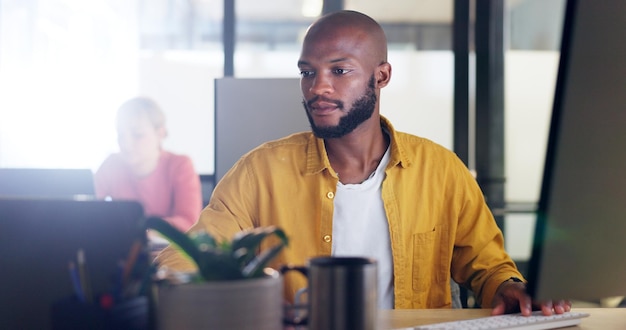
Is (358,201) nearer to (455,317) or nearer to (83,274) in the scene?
(455,317)

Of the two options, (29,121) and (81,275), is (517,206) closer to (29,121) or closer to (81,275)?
(29,121)

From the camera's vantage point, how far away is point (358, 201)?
1.63 metres

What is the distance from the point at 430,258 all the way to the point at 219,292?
1060 mm

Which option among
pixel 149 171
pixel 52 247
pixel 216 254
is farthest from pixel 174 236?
pixel 149 171

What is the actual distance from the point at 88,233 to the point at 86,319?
92mm

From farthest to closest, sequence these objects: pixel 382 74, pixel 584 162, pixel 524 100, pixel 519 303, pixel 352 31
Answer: pixel 524 100
pixel 382 74
pixel 352 31
pixel 519 303
pixel 584 162

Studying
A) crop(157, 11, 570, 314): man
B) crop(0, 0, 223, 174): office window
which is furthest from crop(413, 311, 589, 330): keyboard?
crop(0, 0, 223, 174): office window

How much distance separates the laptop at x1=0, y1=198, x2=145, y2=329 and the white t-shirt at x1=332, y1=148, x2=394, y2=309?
926 mm

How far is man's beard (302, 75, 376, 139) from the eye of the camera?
173cm

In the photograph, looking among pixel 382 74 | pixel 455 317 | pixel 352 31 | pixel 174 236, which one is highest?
pixel 352 31

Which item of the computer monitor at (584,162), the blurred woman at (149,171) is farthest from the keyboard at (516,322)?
the blurred woman at (149,171)

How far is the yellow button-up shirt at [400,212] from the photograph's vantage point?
5.22 ft

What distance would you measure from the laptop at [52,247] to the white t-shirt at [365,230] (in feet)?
3.04

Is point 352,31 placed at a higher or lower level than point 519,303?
higher
